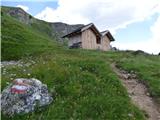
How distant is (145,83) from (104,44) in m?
55.1

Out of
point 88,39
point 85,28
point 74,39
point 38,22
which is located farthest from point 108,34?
point 38,22

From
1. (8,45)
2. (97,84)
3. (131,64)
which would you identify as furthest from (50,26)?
→ (97,84)

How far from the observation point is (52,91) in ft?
73.8

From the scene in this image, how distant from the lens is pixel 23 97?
67.3 ft

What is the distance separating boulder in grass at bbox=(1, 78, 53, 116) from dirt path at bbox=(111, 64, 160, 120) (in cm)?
597

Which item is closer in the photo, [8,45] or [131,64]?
[131,64]

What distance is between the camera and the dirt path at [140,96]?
2188 cm

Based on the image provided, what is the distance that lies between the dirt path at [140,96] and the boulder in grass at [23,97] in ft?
19.6

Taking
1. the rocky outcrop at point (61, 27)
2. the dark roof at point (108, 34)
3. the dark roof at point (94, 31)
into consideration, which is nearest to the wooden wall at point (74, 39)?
the dark roof at point (94, 31)

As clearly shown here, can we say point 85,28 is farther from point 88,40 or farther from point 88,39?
point 88,40

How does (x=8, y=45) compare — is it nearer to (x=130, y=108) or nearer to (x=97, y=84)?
(x=97, y=84)

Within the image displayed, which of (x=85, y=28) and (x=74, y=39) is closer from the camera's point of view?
(x=85, y=28)

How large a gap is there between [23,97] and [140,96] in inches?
342

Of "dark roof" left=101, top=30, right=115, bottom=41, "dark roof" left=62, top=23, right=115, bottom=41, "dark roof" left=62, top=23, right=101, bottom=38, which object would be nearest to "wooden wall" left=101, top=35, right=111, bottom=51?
"dark roof" left=101, top=30, right=115, bottom=41
